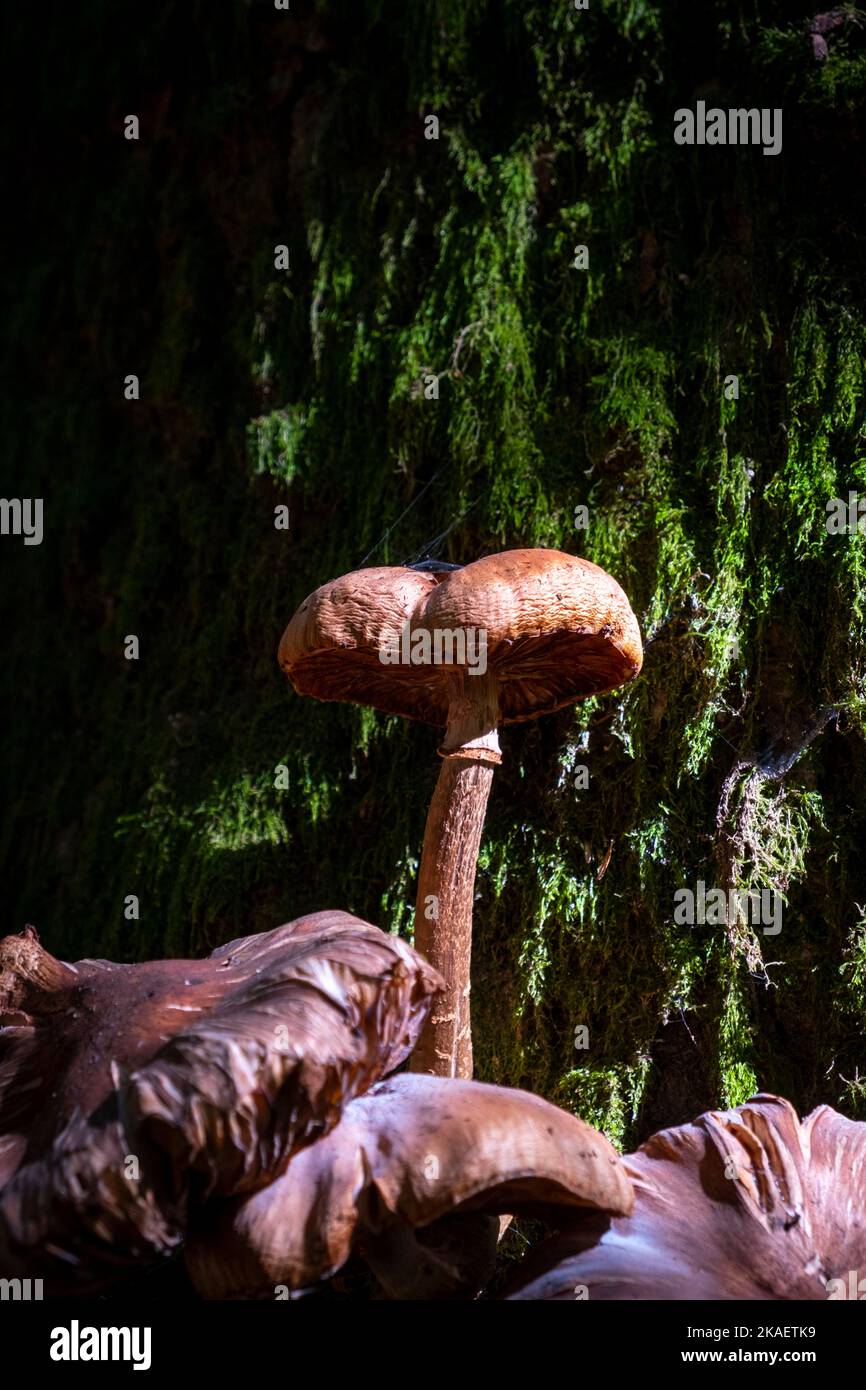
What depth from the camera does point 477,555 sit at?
322 centimetres

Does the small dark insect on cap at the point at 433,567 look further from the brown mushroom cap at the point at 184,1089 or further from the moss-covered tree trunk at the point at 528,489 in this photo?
the brown mushroom cap at the point at 184,1089

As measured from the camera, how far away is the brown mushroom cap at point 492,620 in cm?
233

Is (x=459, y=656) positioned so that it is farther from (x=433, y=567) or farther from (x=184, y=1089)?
(x=184, y=1089)

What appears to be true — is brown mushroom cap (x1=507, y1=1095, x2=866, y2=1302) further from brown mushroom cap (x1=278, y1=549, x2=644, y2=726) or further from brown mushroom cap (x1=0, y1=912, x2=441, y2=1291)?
brown mushroom cap (x1=278, y1=549, x2=644, y2=726)

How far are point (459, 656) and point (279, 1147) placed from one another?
1.05m

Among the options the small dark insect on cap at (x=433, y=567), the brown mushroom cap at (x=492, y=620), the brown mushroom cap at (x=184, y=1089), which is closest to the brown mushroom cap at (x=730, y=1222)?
the brown mushroom cap at (x=184, y=1089)

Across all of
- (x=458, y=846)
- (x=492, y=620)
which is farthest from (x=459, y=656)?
(x=458, y=846)

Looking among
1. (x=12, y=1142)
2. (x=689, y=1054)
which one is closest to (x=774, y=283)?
(x=689, y=1054)

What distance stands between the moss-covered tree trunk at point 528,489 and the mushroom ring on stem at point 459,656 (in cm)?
42

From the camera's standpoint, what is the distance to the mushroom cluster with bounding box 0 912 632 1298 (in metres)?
1.75

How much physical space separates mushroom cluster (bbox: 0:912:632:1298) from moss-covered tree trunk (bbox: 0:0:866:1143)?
3.06ft

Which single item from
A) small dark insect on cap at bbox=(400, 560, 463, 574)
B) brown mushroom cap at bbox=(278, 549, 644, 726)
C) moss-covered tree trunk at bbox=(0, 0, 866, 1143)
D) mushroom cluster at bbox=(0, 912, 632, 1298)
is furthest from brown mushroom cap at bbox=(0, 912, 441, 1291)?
moss-covered tree trunk at bbox=(0, 0, 866, 1143)
